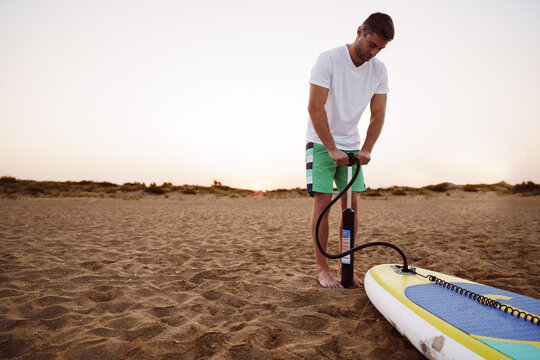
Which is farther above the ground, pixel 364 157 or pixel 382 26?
pixel 382 26

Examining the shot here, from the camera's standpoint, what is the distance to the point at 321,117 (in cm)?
217

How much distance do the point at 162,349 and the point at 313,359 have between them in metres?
0.80

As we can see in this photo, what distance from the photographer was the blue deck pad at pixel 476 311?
121cm

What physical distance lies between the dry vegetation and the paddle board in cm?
1749

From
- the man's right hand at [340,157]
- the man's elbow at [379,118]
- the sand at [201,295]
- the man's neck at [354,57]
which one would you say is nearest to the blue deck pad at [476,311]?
the sand at [201,295]

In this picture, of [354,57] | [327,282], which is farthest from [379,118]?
[327,282]

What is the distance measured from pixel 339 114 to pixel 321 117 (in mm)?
249

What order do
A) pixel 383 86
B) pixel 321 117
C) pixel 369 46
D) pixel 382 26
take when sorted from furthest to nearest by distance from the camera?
pixel 383 86, pixel 321 117, pixel 369 46, pixel 382 26

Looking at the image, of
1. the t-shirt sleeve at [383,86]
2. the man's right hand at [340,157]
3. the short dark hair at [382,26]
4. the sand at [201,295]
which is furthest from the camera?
the t-shirt sleeve at [383,86]

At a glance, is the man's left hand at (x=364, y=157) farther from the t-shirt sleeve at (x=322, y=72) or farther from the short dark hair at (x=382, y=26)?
the short dark hair at (x=382, y=26)

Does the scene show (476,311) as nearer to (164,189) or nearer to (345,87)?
(345,87)

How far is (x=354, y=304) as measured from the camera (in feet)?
6.50

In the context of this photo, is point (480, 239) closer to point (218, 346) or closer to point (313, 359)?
point (313, 359)

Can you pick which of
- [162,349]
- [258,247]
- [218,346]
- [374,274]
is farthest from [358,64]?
[258,247]
